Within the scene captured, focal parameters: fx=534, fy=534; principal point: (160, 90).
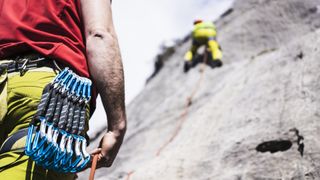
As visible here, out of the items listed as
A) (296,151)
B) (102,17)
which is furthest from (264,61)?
(102,17)

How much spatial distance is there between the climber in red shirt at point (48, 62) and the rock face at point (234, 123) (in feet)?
8.72

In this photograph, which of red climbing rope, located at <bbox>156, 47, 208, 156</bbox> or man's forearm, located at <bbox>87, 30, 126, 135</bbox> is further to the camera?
red climbing rope, located at <bbox>156, 47, 208, 156</bbox>

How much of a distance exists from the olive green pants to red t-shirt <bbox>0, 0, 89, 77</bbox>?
14cm

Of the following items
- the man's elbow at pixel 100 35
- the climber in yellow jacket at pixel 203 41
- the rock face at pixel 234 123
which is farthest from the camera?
the climber in yellow jacket at pixel 203 41

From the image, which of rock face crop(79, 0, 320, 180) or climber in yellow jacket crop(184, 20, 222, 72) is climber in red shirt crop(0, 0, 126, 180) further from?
climber in yellow jacket crop(184, 20, 222, 72)

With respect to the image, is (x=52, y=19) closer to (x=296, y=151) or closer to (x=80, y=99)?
(x=80, y=99)

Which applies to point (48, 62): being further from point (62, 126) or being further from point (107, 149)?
point (107, 149)

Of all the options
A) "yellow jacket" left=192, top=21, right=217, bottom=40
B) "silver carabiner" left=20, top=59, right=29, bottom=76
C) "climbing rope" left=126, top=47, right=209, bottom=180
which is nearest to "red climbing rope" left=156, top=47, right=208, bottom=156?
"climbing rope" left=126, top=47, right=209, bottom=180

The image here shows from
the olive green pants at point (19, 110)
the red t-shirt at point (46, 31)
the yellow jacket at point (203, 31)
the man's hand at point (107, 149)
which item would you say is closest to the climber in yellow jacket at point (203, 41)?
the yellow jacket at point (203, 31)

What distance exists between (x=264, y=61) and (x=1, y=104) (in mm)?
6692

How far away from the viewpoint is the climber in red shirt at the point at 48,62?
2428 mm

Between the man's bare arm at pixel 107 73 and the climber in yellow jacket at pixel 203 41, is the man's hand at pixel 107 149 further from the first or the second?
the climber in yellow jacket at pixel 203 41

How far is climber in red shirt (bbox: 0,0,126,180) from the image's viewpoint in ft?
7.97

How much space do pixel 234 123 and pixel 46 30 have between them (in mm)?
4354
